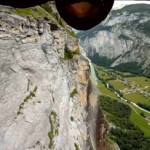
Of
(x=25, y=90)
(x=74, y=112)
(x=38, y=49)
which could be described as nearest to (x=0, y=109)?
(x=25, y=90)

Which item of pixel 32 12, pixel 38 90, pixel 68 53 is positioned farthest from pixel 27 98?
pixel 68 53

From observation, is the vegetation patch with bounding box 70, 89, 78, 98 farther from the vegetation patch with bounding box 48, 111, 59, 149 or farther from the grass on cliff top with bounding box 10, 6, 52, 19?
the grass on cliff top with bounding box 10, 6, 52, 19

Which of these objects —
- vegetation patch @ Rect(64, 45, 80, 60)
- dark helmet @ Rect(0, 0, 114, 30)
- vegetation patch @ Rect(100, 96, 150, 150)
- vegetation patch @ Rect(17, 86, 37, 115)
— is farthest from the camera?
vegetation patch @ Rect(100, 96, 150, 150)

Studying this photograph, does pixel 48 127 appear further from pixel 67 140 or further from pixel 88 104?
pixel 88 104

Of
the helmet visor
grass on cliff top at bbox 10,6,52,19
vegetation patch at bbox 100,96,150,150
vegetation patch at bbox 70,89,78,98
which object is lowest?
vegetation patch at bbox 100,96,150,150

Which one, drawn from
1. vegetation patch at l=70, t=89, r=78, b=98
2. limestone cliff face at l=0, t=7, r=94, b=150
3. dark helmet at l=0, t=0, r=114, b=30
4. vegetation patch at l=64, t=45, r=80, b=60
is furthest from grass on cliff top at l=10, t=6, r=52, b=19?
dark helmet at l=0, t=0, r=114, b=30

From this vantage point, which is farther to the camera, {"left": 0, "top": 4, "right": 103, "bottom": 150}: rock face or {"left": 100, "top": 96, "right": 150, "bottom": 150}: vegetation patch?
{"left": 100, "top": 96, "right": 150, "bottom": 150}: vegetation patch

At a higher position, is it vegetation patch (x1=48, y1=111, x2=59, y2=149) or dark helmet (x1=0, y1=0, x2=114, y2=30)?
dark helmet (x1=0, y1=0, x2=114, y2=30)
